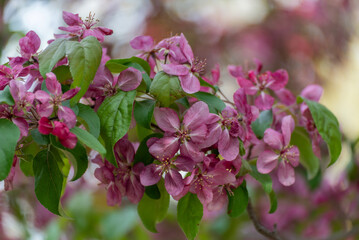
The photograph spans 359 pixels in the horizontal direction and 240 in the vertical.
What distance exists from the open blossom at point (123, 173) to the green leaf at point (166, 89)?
10cm

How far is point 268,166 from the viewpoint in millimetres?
844

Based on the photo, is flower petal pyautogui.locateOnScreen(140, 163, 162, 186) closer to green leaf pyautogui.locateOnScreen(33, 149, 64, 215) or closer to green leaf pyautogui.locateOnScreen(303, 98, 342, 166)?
green leaf pyautogui.locateOnScreen(33, 149, 64, 215)

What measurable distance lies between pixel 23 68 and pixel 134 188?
0.27 meters

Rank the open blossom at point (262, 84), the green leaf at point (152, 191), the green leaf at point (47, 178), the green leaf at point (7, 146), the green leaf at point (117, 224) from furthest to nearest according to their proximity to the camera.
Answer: the green leaf at point (117, 224)
the open blossom at point (262, 84)
the green leaf at point (152, 191)
the green leaf at point (47, 178)
the green leaf at point (7, 146)

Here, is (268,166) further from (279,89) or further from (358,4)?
(358,4)

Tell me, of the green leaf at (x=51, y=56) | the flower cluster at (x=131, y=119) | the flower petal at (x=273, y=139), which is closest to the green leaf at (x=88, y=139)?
the flower cluster at (x=131, y=119)

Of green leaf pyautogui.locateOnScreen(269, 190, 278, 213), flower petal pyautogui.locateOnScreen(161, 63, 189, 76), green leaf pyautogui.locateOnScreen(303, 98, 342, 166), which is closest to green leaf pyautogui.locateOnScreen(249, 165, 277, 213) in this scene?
green leaf pyautogui.locateOnScreen(269, 190, 278, 213)

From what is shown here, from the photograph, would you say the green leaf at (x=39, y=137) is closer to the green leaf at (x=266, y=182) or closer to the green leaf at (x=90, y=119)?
the green leaf at (x=90, y=119)

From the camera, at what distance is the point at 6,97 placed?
0.65 meters

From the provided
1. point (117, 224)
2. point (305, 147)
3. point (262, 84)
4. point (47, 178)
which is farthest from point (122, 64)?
point (117, 224)

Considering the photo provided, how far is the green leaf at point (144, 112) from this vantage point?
74 cm

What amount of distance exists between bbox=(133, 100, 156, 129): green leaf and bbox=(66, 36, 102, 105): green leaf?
93mm

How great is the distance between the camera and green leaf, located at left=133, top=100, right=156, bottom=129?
2.42ft

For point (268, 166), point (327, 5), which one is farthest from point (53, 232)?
point (327, 5)
